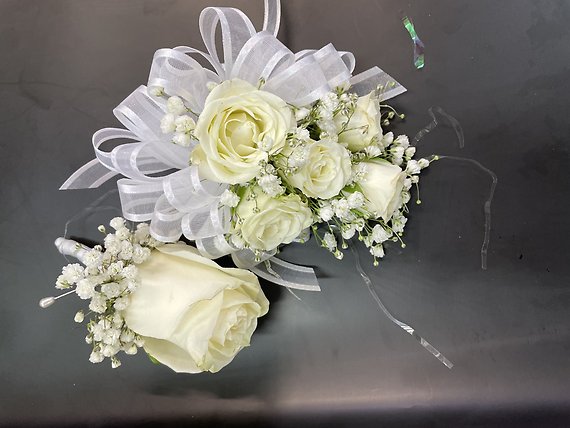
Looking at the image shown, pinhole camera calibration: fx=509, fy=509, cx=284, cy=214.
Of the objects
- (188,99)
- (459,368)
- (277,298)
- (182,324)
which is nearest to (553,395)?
(459,368)

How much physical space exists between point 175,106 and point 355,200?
256mm

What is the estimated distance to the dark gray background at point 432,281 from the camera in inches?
31.6

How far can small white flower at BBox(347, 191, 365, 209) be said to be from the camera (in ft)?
2.15

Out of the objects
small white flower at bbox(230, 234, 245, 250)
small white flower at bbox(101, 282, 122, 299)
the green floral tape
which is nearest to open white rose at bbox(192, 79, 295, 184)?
small white flower at bbox(230, 234, 245, 250)

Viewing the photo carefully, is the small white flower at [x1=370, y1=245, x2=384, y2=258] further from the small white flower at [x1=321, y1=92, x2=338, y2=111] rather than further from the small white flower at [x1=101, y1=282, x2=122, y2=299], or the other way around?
the small white flower at [x1=101, y1=282, x2=122, y2=299]

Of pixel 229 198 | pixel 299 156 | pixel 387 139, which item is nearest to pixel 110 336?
pixel 229 198

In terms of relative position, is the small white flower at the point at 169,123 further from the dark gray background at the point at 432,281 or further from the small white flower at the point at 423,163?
the small white flower at the point at 423,163

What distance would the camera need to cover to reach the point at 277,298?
0.81 m

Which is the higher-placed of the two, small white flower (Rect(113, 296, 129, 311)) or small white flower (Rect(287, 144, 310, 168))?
small white flower (Rect(287, 144, 310, 168))

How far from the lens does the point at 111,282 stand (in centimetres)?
67

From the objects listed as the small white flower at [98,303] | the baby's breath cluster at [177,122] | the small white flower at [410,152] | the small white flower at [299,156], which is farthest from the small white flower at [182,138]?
the small white flower at [410,152]

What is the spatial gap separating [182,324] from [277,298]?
0.62ft

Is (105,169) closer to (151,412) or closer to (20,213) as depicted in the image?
(20,213)

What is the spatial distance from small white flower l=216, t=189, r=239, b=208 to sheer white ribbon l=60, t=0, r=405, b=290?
24 millimetres
